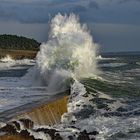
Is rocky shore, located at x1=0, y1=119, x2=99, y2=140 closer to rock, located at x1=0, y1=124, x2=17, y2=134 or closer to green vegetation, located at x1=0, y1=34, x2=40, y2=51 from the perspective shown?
rock, located at x1=0, y1=124, x2=17, y2=134

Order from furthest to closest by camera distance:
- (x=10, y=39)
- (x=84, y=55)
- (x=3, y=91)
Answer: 1. (x=10, y=39)
2. (x=84, y=55)
3. (x=3, y=91)

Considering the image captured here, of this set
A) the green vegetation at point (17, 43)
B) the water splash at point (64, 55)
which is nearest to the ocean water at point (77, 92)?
the water splash at point (64, 55)

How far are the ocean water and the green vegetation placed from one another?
59.4 m

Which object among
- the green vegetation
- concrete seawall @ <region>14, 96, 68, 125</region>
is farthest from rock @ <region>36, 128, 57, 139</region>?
the green vegetation

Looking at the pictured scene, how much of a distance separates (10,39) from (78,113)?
8230 cm

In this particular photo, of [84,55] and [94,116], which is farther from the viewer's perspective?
[84,55]

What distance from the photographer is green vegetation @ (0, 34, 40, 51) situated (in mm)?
89188

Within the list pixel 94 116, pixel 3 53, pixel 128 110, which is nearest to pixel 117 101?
pixel 128 110

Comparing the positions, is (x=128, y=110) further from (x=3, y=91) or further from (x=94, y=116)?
(x=3, y=91)

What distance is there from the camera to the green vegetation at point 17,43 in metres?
89.2

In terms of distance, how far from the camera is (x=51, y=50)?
2583 cm

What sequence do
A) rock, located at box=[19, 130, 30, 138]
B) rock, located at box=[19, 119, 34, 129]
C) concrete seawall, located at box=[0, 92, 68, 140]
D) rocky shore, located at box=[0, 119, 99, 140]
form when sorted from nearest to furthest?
rocky shore, located at box=[0, 119, 99, 140] → rock, located at box=[19, 130, 30, 138] → rock, located at box=[19, 119, 34, 129] → concrete seawall, located at box=[0, 92, 68, 140]

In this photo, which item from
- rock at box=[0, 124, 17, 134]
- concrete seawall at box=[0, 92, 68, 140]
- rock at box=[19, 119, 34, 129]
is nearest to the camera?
rock at box=[0, 124, 17, 134]

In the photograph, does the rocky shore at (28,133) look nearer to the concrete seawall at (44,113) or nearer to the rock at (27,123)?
the rock at (27,123)
